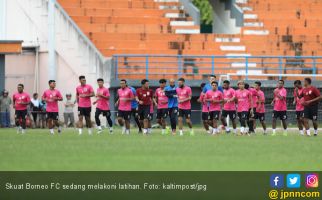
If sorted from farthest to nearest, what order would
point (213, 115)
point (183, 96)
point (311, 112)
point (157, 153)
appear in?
point (213, 115) → point (183, 96) → point (311, 112) → point (157, 153)

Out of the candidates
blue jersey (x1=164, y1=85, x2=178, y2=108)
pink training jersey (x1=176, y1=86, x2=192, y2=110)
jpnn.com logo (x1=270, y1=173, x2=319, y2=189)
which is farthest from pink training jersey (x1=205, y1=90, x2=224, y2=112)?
jpnn.com logo (x1=270, y1=173, x2=319, y2=189)

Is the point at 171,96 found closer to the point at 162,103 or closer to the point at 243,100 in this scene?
the point at 162,103

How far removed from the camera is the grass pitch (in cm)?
2264

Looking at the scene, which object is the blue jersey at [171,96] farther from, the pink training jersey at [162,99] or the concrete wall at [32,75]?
the concrete wall at [32,75]

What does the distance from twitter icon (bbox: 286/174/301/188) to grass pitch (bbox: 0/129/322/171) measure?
2329 mm

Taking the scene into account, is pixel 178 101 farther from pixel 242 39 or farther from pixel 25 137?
pixel 242 39

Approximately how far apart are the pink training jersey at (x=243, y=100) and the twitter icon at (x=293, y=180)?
19.7 metres

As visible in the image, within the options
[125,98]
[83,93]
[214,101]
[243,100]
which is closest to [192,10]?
[243,100]

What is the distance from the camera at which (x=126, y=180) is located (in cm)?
1970

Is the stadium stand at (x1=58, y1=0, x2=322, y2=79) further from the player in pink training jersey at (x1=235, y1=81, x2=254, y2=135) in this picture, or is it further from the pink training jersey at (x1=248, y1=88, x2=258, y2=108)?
the player in pink training jersey at (x1=235, y1=81, x2=254, y2=135)

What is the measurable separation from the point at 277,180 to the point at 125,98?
66.7 feet

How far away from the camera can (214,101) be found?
38.7 meters

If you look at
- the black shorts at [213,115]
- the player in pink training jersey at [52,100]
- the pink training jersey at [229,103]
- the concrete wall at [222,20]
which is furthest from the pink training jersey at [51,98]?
the concrete wall at [222,20]

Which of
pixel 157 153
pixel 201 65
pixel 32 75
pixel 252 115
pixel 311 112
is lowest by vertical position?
pixel 157 153
